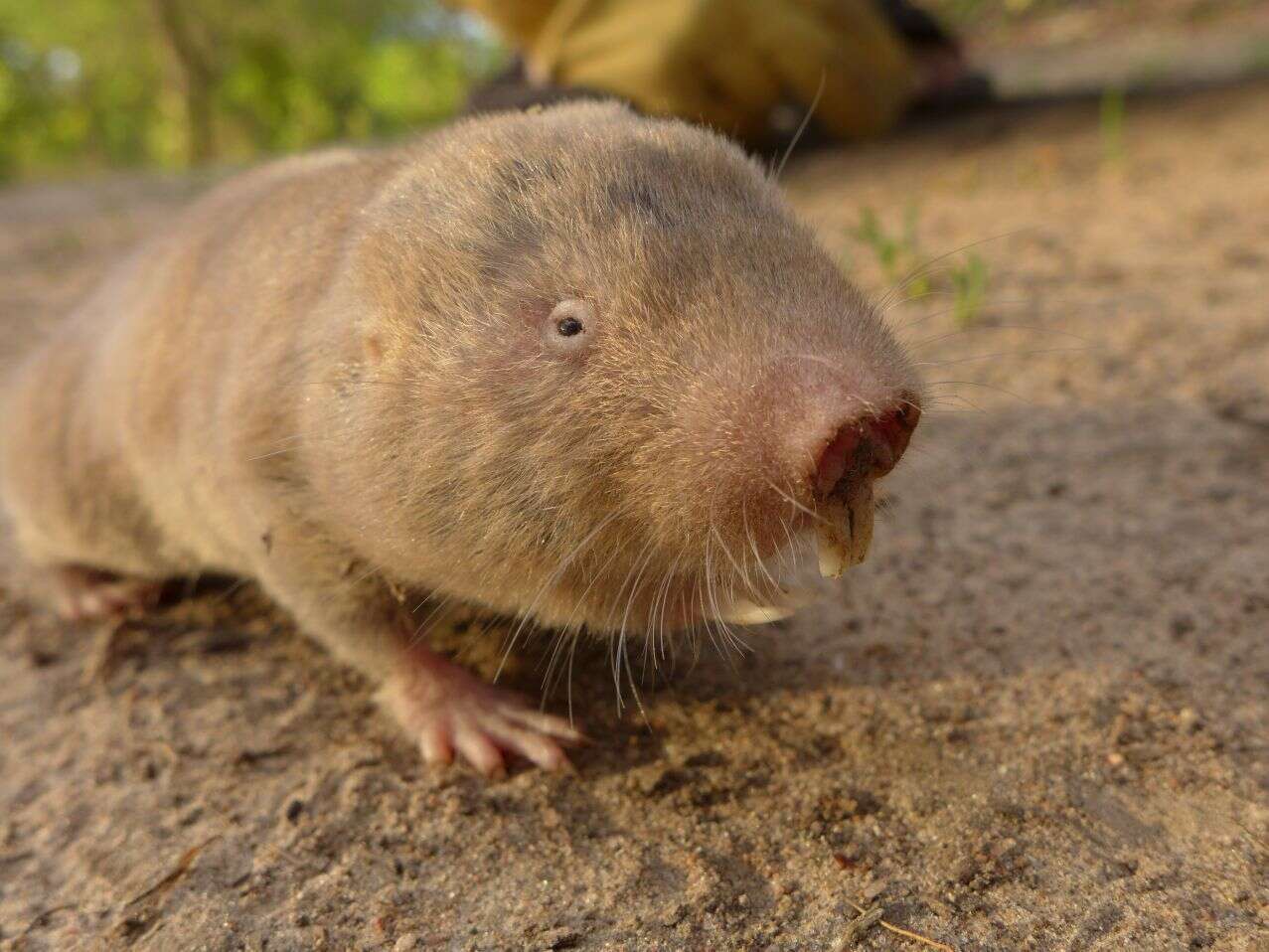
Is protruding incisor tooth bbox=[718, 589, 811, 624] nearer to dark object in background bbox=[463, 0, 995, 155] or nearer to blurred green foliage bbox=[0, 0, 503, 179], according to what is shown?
dark object in background bbox=[463, 0, 995, 155]

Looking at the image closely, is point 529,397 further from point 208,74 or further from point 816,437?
point 208,74

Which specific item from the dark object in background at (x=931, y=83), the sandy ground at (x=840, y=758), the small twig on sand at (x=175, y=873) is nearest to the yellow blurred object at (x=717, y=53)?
the dark object in background at (x=931, y=83)

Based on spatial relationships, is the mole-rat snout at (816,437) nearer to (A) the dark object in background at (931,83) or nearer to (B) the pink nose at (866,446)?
(B) the pink nose at (866,446)

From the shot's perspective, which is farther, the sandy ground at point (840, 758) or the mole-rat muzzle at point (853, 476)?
the sandy ground at point (840, 758)

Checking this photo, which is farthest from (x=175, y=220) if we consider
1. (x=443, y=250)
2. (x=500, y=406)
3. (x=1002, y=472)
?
(x=1002, y=472)

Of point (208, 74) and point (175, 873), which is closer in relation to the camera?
point (175, 873)

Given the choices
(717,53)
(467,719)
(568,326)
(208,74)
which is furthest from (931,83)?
(208,74)

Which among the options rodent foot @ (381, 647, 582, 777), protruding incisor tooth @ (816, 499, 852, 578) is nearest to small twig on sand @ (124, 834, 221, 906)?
rodent foot @ (381, 647, 582, 777)
